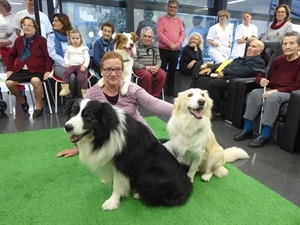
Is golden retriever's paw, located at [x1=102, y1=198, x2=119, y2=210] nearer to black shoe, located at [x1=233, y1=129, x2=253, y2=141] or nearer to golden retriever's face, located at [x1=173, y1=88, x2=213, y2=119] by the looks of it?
golden retriever's face, located at [x1=173, y1=88, x2=213, y2=119]

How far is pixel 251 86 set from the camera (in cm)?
326

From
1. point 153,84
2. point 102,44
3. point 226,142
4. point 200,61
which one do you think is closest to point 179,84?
point 200,61

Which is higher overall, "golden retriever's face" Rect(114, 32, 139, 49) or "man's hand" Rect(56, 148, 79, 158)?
"golden retriever's face" Rect(114, 32, 139, 49)

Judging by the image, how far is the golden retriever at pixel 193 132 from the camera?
1862 mm

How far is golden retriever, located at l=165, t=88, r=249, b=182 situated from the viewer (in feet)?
6.11

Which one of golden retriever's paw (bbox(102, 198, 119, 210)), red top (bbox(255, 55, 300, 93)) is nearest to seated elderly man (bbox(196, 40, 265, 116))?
red top (bbox(255, 55, 300, 93))

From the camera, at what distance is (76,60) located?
12.9 feet

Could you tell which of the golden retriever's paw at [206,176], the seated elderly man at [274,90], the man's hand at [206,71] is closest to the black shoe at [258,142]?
the seated elderly man at [274,90]

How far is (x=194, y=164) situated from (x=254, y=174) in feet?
2.21

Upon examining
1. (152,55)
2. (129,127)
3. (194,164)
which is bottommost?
(194,164)

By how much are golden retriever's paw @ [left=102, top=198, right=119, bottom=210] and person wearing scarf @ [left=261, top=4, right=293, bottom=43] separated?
3657 millimetres

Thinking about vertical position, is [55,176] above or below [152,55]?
below

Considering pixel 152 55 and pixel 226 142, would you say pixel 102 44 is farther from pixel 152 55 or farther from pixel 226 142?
pixel 226 142

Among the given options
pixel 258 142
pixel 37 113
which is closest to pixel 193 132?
pixel 258 142
